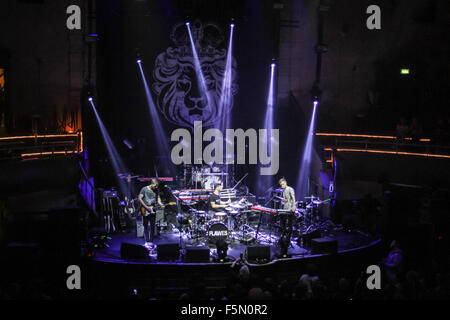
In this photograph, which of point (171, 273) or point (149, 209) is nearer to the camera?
point (171, 273)

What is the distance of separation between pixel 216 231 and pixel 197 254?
1496mm

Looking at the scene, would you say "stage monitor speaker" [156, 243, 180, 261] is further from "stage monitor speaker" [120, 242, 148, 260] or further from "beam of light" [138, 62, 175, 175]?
"beam of light" [138, 62, 175, 175]

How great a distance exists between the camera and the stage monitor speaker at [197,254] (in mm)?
11141

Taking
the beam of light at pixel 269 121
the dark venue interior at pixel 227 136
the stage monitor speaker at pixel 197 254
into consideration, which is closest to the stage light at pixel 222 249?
the dark venue interior at pixel 227 136

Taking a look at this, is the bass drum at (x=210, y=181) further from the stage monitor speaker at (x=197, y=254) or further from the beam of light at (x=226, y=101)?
the stage monitor speaker at (x=197, y=254)

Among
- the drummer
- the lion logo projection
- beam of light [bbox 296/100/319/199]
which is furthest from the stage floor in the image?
the lion logo projection

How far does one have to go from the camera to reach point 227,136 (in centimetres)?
1717

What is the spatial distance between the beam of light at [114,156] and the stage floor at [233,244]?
224cm

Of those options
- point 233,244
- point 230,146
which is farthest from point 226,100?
point 233,244

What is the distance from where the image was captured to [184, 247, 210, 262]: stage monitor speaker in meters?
11.1

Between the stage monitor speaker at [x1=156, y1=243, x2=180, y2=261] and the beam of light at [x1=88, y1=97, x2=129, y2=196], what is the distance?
4991 mm

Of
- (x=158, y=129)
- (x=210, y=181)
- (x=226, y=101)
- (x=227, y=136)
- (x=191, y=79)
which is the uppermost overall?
(x=191, y=79)

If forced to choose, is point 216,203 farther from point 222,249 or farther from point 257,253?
point 257,253

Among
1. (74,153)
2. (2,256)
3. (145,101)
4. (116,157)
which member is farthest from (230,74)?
(2,256)
